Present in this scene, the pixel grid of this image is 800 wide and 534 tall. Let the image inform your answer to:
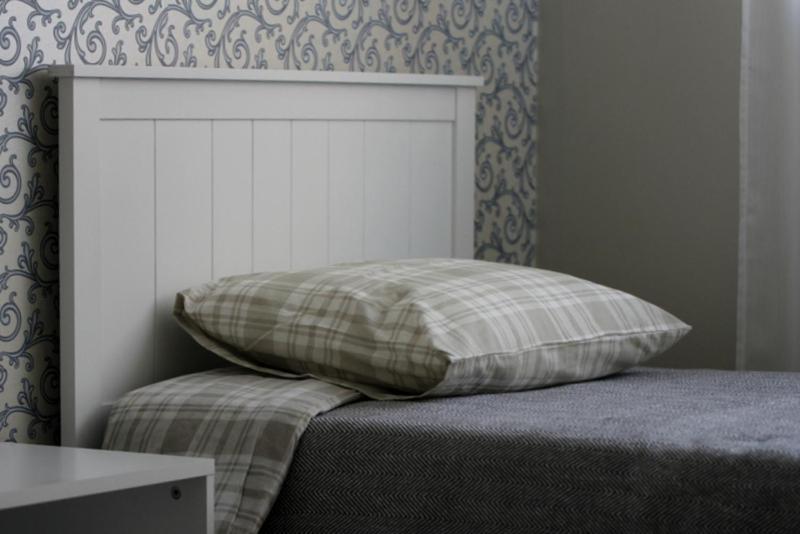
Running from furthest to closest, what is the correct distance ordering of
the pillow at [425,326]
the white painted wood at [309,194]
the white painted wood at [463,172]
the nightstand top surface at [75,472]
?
the white painted wood at [463,172] < the white painted wood at [309,194] < the pillow at [425,326] < the nightstand top surface at [75,472]

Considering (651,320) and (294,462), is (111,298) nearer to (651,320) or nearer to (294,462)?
(294,462)

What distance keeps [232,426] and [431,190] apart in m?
0.87

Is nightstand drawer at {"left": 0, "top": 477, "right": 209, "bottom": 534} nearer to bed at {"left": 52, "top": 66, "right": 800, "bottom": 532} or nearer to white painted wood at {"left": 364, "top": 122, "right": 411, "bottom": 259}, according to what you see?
bed at {"left": 52, "top": 66, "right": 800, "bottom": 532}

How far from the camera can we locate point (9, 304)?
73.5 inches

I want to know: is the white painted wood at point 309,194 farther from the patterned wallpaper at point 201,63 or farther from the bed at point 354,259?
the patterned wallpaper at point 201,63

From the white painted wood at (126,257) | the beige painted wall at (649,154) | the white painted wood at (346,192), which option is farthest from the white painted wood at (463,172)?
the white painted wood at (126,257)

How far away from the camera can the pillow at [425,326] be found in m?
1.81

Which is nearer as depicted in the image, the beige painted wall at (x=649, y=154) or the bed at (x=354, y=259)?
the bed at (x=354, y=259)

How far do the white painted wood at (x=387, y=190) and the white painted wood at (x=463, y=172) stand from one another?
13 centimetres

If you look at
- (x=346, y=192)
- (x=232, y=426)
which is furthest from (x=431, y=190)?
(x=232, y=426)

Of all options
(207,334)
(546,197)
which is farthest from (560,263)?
(207,334)

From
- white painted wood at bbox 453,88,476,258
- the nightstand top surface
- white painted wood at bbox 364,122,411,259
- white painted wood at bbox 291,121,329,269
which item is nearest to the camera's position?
the nightstand top surface

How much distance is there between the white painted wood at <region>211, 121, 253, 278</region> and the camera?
2.10 meters

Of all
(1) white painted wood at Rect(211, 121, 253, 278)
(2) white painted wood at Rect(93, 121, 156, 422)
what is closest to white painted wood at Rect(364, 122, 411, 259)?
(1) white painted wood at Rect(211, 121, 253, 278)
